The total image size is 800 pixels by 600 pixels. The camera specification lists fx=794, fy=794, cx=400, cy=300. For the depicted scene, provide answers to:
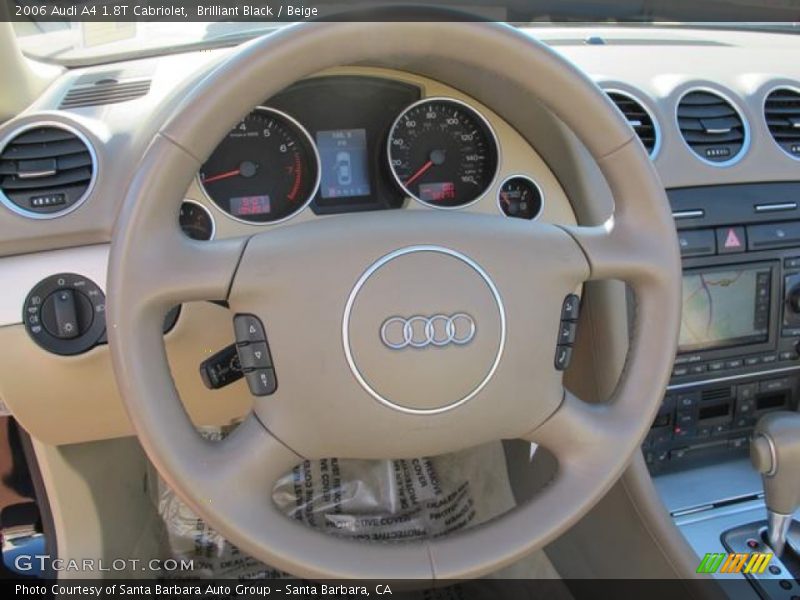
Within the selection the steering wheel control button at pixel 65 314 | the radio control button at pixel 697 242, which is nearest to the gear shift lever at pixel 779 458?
the radio control button at pixel 697 242

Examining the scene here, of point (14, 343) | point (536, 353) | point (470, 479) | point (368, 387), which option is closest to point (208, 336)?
point (14, 343)

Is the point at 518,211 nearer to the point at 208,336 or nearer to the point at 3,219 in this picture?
the point at 208,336

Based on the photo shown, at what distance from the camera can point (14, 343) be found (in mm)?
1190

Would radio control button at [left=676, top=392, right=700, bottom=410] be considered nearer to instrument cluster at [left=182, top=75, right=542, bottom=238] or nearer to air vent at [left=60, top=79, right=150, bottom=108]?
instrument cluster at [left=182, top=75, right=542, bottom=238]

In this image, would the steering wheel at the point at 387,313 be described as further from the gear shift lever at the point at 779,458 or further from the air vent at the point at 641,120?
the air vent at the point at 641,120

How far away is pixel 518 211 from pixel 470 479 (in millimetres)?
737

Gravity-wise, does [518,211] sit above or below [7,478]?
above

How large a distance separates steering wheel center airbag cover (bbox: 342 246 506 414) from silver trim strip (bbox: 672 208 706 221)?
2.13 feet

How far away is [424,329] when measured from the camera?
963mm

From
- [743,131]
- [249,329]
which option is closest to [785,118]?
[743,131]

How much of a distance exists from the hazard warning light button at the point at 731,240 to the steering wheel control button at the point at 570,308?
61 centimetres

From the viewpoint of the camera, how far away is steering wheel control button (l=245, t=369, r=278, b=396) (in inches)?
38.1

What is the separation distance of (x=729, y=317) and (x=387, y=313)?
918mm

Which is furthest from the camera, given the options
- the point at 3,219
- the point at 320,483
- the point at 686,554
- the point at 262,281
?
the point at 320,483
